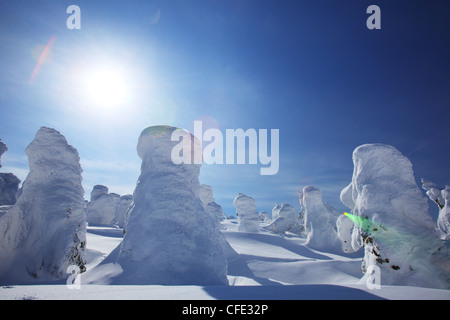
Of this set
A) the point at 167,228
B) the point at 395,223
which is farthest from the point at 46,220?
the point at 395,223

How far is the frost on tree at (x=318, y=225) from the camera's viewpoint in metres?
28.3

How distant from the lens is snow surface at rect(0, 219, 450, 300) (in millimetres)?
3914

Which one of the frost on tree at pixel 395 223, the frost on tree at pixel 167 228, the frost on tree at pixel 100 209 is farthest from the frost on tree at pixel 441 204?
the frost on tree at pixel 100 209

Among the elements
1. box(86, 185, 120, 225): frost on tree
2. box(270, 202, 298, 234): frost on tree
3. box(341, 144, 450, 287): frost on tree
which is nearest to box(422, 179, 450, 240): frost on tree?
box(270, 202, 298, 234): frost on tree

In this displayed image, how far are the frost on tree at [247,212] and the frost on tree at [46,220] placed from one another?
27889 mm

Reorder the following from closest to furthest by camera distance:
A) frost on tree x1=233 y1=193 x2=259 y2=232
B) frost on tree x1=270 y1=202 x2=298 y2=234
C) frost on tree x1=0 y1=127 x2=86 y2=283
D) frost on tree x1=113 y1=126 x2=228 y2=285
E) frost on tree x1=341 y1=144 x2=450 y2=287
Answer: frost on tree x1=113 y1=126 x2=228 y2=285
frost on tree x1=341 y1=144 x2=450 y2=287
frost on tree x1=0 y1=127 x2=86 y2=283
frost on tree x1=233 y1=193 x2=259 y2=232
frost on tree x1=270 y1=202 x2=298 y2=234

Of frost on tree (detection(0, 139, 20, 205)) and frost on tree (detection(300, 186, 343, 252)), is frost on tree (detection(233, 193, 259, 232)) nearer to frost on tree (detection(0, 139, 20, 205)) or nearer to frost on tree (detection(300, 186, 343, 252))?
frost on tree (detection(300, 186, 343, 252))

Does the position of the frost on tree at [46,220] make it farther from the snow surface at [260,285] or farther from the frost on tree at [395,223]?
the frost on tree at [395,223]

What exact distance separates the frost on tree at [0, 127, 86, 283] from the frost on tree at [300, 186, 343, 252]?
1051 inches

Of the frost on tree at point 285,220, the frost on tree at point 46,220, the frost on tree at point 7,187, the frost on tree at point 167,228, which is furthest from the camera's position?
the frost on tree at point 285,220
